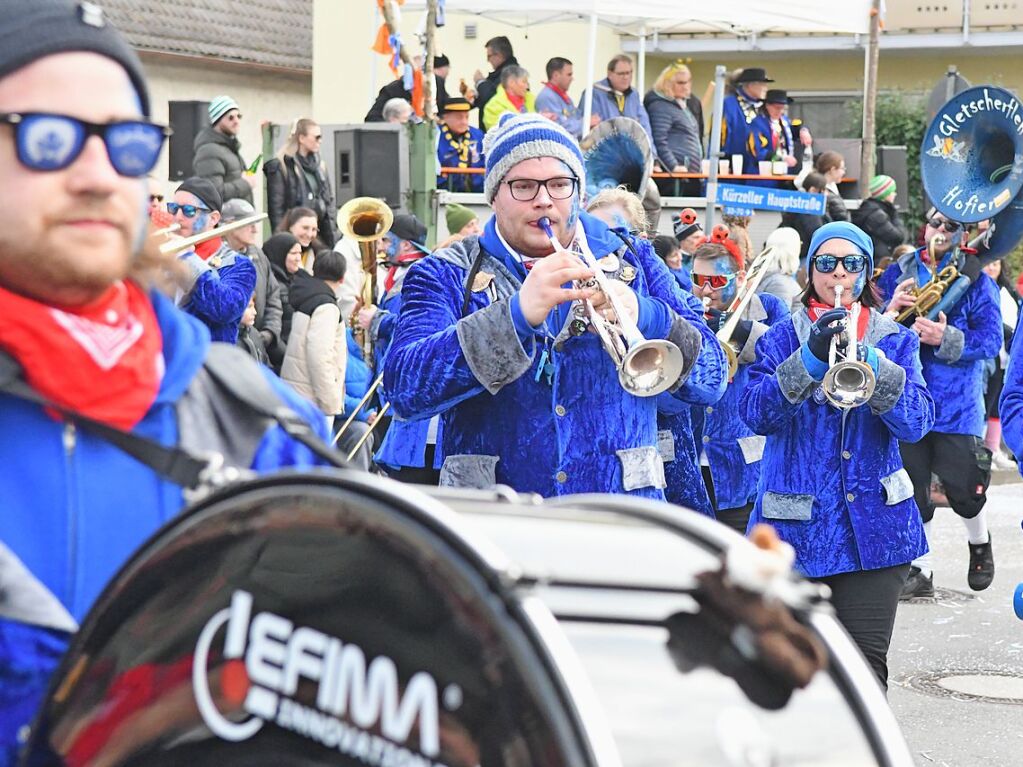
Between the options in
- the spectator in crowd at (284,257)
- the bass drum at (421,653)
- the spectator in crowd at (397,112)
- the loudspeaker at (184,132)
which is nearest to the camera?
the bass drum at (421,653)

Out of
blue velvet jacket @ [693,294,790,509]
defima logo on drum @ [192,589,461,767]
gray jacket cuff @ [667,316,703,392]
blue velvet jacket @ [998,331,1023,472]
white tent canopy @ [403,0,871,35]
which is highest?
white tent canopy @ [403,0,871,35]

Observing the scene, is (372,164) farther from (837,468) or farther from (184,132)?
(837,468)

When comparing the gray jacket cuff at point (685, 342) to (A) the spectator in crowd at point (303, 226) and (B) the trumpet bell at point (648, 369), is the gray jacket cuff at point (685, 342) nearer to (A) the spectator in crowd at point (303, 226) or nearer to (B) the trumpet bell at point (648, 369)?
(B) the trumpet bell at point (648, 369)

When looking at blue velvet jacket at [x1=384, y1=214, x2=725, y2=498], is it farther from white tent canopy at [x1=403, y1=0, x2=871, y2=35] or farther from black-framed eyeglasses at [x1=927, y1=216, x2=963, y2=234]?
white tent canopy at [x1=403, y1=0, x2=871, y2=35]

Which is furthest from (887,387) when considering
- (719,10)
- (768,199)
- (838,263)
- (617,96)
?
(719,10)

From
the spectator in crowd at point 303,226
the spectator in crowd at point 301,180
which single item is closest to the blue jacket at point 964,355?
the spectator in crowd at point 303,226

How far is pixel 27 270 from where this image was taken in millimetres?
2340

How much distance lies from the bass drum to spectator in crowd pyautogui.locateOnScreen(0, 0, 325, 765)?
136 mm

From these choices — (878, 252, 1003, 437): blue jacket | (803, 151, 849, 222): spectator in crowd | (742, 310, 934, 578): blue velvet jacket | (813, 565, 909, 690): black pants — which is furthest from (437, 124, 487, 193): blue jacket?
(813, 565, 909, 690): black pants

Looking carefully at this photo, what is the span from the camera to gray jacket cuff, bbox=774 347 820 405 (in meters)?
5.70

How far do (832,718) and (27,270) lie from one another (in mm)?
1127

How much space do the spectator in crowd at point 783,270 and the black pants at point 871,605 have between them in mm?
3836

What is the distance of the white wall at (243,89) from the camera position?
71.2 ft

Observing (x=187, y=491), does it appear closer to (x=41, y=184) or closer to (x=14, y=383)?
(x=14, y=383)
